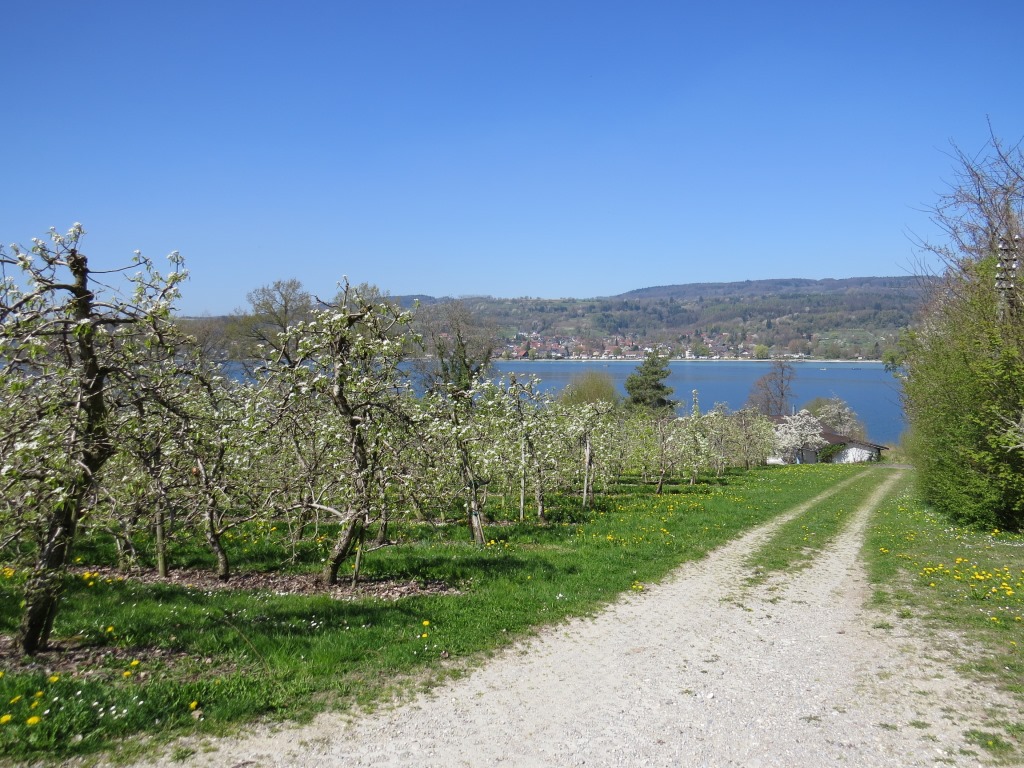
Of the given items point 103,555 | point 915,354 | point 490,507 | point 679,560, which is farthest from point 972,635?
point 915,354

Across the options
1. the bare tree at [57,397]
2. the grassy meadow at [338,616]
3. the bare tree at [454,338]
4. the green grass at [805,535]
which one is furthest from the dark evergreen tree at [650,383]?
the bare tree at [57,397]

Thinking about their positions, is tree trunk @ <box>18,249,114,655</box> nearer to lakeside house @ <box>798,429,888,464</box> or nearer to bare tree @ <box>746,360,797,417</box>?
lakeside house @ <box>798,429,888,464</box>

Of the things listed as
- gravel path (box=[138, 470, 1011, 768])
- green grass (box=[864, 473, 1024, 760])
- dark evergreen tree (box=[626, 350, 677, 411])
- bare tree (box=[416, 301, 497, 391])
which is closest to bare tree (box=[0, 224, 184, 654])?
gravel path (box=[138, 470, 1011, 768])

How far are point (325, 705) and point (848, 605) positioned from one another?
29.1 feet

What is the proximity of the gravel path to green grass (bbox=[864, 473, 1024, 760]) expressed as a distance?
39 cm

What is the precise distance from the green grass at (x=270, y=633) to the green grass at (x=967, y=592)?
406 cm

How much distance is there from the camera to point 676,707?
654 centimetres

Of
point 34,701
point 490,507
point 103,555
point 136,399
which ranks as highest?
point 136,399

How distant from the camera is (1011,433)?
46.9 feet

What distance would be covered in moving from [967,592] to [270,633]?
38.1ft

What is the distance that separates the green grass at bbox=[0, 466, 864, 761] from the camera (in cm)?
548

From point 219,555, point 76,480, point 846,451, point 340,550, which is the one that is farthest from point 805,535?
point 846,451

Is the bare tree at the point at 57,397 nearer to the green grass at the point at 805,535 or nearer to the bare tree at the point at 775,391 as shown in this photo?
the green grass at the point at 805,535

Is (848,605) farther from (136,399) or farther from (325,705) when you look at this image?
(136,399)
